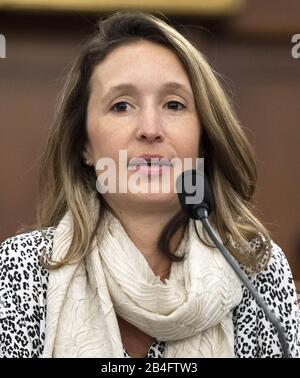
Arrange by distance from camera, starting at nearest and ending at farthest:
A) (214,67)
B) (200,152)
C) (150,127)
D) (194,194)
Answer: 1. (194,194)
2. (150,127)
3. (200,152)
4. (214,67)

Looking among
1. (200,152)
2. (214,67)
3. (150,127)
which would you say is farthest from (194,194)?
(214,67)

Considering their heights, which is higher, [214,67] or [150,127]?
[214,67]

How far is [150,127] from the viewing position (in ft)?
4.00

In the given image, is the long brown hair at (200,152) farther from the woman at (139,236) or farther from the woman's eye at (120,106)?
the woman's eye at (120,106)

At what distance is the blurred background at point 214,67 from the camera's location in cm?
233

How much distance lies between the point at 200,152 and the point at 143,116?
0.57 ft

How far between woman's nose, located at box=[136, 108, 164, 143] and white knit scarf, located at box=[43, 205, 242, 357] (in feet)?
0.62

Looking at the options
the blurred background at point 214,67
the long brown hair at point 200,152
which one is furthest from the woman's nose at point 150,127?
the blurred background at point 214,67

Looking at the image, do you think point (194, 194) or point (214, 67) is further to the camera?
point (214, 67)

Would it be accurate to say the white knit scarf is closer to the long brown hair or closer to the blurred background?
→ the long brown hair

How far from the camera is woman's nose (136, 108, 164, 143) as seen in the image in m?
1.22

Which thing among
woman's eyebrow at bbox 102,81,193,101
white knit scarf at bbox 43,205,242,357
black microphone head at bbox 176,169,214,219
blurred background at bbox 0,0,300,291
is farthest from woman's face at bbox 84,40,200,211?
blurred background at bbox 0,0,300,291

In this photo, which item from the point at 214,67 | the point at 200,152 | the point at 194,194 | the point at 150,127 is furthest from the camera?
the point at 214,67

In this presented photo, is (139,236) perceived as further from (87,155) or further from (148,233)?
(87,155)
